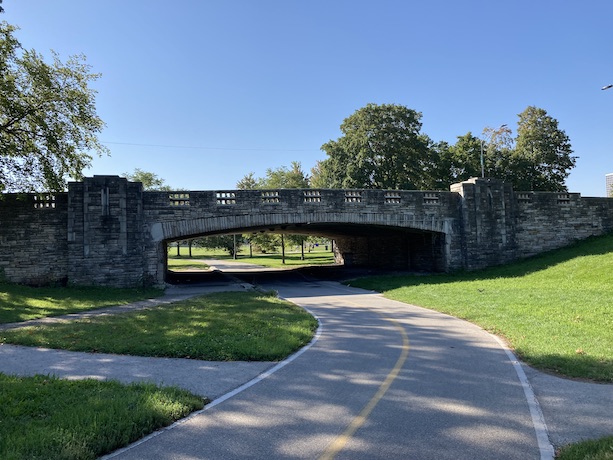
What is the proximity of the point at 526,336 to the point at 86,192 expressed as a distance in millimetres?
17444

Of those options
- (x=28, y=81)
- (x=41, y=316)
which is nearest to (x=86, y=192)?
(x=28, y=81)

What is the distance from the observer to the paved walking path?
4.16 m

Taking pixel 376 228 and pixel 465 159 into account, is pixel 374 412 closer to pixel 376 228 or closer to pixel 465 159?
pixel 376 228

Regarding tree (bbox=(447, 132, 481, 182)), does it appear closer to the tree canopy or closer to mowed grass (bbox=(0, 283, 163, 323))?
the tree canopy

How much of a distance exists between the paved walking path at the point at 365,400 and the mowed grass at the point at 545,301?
72cm

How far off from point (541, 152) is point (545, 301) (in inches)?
1347

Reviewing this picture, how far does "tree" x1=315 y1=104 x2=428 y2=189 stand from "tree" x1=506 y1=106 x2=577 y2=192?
1021 centimetres

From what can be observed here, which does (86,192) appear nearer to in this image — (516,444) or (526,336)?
(526,336)

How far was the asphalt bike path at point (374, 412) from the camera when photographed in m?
4.07

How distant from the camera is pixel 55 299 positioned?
1566cm

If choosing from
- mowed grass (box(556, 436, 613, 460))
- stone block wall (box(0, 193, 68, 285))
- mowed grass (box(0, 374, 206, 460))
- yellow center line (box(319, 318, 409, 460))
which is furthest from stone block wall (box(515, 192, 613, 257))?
mowed grass (box(0, 374, 206, 460))

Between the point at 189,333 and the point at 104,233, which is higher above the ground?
the point at 104,233

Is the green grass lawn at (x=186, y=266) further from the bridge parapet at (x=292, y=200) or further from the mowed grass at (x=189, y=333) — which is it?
the mowed grass at (x=189, y=333)

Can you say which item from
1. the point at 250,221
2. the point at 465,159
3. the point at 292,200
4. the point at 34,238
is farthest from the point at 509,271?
the point at 465,159
